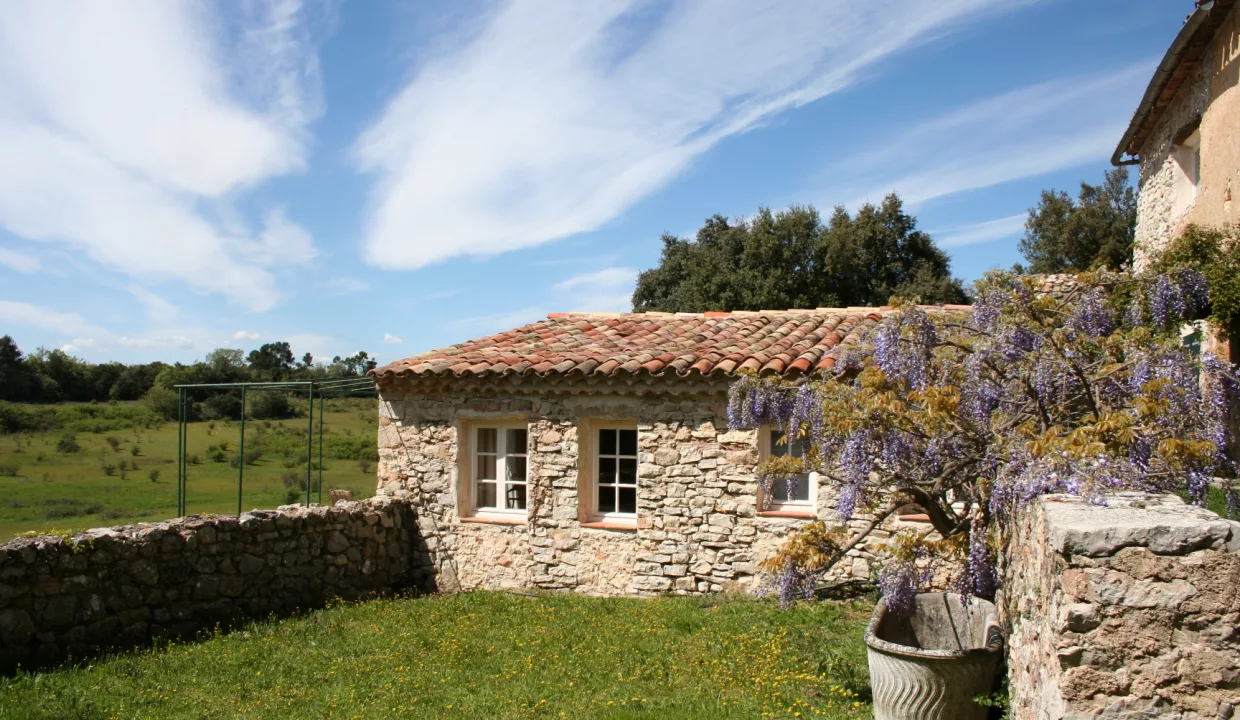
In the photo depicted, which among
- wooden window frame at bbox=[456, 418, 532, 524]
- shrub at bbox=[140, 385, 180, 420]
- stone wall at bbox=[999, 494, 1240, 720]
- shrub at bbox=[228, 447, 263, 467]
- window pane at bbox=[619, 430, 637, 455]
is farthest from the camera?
shrub at bbox=[140, 385, 180, 420]

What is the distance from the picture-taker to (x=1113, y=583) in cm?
254

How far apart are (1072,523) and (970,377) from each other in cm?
211

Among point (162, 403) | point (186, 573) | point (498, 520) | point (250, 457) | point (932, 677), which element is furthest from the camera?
point (162, 403)

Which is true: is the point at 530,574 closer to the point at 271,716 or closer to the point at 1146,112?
the point at 271,716

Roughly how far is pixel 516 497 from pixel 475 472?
591mm

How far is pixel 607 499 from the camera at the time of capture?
9.32 m

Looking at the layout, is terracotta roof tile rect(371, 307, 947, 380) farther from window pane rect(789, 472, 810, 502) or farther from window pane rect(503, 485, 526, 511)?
window pane rect(503, 485, 526, 511)

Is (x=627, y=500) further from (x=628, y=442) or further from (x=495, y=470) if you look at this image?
(x=495, y=470)

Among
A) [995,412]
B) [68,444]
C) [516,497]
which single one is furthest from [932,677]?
[68,444]

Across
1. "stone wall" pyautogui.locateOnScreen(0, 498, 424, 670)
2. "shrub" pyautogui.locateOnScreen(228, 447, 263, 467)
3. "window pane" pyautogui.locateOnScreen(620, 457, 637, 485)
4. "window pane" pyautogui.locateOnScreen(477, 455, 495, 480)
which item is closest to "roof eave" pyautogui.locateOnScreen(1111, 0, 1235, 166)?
"window pane" pyautogui.locateOnScreen(620, 457, 637, 485)

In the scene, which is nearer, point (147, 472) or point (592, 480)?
point (592, 480)

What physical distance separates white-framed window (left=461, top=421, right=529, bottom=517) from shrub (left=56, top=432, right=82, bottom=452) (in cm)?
2330

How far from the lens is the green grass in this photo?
536cm

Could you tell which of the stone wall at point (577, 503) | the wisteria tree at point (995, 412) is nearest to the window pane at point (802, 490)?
the stone wall at point (577, 503)
